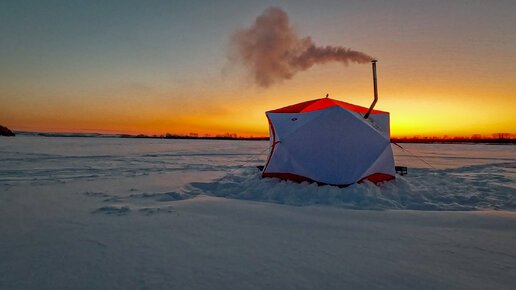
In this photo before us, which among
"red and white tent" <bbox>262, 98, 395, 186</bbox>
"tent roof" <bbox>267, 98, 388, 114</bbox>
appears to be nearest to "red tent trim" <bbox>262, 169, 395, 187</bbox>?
"red and white tent" <bbox>262, 98, 395, 186</bbox>

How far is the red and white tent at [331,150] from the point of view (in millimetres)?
5914

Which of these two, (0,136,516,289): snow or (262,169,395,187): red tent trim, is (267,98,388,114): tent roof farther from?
(0,136,516,289): snow

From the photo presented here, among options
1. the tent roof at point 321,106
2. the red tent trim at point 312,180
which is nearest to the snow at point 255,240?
the red tent trim at point 312,180

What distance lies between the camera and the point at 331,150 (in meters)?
6.00

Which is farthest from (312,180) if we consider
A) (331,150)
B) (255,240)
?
(255,240)

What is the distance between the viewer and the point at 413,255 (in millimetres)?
Answer: 2441

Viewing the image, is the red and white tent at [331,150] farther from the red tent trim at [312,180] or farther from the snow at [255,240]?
the snow at [255,240]

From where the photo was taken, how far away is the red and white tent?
5.91 metres

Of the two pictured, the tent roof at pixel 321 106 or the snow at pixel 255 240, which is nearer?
the snow at pixel 255 240

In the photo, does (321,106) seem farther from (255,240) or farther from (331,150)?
(255,240)

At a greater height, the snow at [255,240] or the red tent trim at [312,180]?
the red tent trim at [312,180]

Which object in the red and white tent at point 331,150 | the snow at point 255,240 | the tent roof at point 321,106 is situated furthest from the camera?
the tent roof at point 321,106

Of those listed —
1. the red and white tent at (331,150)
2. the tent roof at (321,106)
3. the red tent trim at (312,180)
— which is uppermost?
the tent roof at (321,106)

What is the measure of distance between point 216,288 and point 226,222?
1624mm
